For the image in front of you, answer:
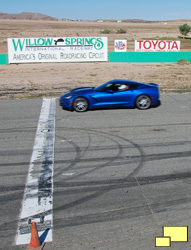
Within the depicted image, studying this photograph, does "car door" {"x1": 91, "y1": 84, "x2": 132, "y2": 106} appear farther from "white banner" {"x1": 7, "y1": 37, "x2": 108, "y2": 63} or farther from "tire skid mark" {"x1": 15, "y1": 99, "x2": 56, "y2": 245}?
"white banner" {"x1": 7, "y1": 37, "x2": 108, "y2": 63}

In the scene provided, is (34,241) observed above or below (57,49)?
below

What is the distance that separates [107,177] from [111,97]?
6.35 m

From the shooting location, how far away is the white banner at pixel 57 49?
1190 inches

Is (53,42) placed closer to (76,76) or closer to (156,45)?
(76,76)

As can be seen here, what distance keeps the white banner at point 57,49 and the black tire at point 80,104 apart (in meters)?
18.0

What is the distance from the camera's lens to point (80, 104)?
13.7m

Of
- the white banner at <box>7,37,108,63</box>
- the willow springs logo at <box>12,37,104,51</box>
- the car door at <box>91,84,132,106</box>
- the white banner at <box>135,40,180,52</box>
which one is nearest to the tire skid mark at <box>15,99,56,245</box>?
the car door at <box>91,84,132,106</box>

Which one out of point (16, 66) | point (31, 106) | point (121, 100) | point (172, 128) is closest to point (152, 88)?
point (121, 100)

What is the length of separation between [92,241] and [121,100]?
8.87 metres

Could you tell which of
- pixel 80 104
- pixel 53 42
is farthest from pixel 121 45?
pixel 80 104

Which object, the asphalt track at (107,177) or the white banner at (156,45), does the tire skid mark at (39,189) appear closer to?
the asphalt track at (107,177)

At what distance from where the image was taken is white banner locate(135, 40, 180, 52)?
3269cm

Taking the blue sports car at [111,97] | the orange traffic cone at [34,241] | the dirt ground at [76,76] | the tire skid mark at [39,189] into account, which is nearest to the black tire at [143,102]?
the blue sports car at [111,97]

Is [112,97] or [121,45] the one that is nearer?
[112,97]
